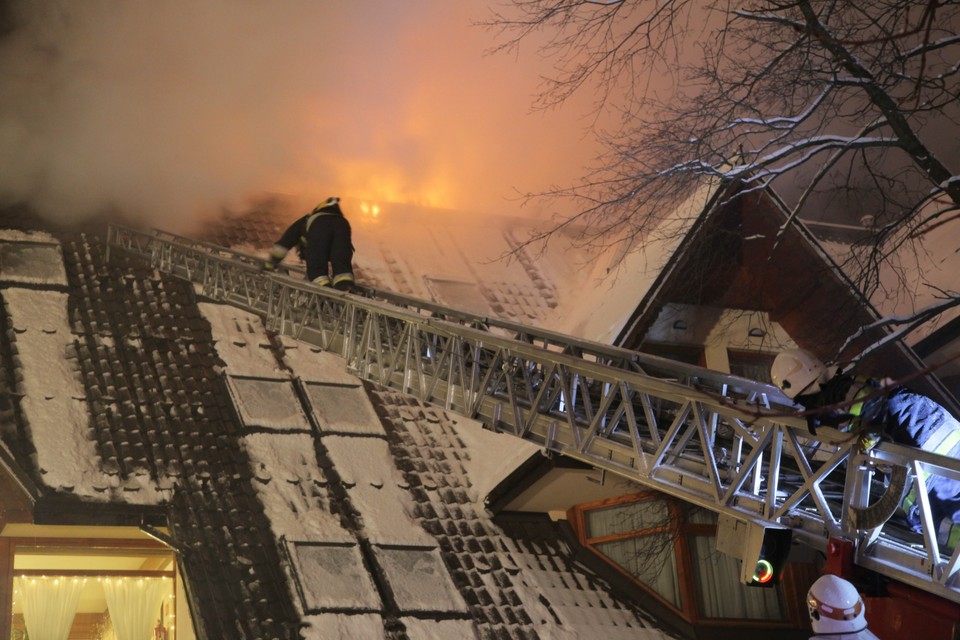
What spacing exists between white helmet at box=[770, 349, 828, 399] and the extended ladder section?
152 mm

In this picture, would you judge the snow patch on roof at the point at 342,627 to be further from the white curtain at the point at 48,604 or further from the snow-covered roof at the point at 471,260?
the snow-covered roof at the point at 471,260

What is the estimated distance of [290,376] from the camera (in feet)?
35.6

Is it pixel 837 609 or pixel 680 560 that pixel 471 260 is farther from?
pixel 837 609

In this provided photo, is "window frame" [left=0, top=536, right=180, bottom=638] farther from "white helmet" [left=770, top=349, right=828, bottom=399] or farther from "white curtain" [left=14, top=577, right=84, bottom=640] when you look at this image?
"white helmet" [left=770, top=349, right=828, bottom=399]

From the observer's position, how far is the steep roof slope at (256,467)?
27.9 feet

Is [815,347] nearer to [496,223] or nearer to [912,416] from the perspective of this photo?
[912,416]

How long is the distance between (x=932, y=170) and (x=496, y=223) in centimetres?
1027

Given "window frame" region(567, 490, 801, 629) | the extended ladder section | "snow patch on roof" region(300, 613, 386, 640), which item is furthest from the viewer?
"window frame" region(567, 490, 801, 629)

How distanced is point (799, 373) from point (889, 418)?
0.52 metres

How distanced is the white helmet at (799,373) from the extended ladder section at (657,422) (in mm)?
152

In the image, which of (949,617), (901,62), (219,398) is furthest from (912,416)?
(219,398)

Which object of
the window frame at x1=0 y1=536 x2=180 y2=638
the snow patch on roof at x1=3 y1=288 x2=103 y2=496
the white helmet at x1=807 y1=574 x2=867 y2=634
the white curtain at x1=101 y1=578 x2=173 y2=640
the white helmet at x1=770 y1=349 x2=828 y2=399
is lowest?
the white helmet at x1=807 y1=574 x2=867 y2=634

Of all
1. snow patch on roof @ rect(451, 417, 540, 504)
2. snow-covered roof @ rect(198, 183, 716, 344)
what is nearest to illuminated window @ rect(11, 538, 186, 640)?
snow patch on roof @ rect(451, 417, 540, 504)

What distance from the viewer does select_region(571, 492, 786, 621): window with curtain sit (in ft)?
34.0
